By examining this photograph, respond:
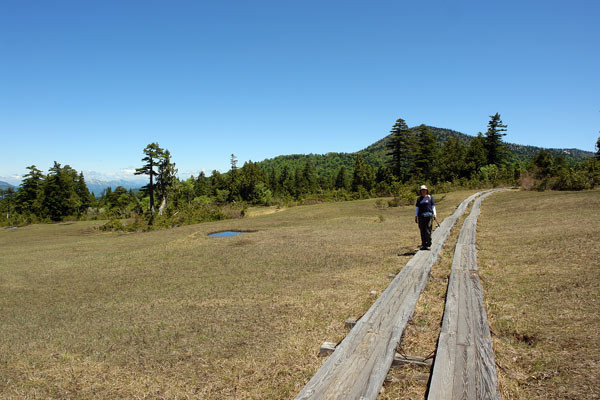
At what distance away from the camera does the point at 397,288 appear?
19.0ft

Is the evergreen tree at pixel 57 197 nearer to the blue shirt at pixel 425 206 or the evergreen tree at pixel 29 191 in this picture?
the evergreen tree at pixel 29 191

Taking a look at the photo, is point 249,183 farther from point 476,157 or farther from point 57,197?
point 476,157

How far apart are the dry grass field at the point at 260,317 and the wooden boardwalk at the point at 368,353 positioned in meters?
0.19

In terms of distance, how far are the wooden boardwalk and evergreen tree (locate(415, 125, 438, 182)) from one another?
54.9 m

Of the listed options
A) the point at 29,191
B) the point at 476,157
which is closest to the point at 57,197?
the point at 29,191

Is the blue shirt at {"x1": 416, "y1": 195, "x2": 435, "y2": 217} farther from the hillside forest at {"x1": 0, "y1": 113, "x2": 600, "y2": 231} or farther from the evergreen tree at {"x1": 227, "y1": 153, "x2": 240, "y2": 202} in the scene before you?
the evergreen tree at {"x1": 227, "y1": 153, "x2": 240, "y2": 202}

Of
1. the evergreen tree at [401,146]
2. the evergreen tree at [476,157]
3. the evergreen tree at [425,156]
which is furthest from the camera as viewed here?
the evergreen tree at [476,157]

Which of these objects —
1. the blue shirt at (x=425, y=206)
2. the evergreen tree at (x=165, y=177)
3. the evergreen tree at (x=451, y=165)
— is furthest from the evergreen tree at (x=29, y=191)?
the evergreen tree at (x=451, y=165)

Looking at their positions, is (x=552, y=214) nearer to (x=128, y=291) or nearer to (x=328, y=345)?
(x=328, y=345)

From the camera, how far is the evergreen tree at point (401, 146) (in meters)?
53.6

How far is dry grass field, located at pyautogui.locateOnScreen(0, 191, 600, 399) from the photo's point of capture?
360cm

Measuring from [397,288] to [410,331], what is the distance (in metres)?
1.48

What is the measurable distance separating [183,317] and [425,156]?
59.7 metres

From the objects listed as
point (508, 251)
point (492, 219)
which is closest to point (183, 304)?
point (508, 251)
